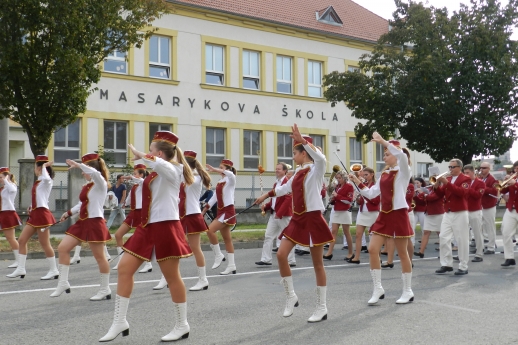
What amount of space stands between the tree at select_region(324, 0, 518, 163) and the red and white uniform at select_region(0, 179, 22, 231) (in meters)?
17.2

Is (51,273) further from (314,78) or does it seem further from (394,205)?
(314,78)

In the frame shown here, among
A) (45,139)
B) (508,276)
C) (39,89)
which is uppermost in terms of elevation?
(39,89)

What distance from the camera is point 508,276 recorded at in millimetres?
11156

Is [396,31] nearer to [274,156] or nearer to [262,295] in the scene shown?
[274,156]

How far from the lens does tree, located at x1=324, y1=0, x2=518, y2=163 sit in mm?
25328

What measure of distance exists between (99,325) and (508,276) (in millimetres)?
6960

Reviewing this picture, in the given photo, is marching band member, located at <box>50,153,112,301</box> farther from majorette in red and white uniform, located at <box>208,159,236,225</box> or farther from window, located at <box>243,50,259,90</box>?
window, located at <box>243,50,259,90</box>

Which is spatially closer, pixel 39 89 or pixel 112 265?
pixel 112 265

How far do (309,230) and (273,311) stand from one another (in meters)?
1.13

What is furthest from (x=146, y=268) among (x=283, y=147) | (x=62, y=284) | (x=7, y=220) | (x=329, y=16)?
(x=329, y=16)

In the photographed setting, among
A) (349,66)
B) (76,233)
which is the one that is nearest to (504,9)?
(349,66)

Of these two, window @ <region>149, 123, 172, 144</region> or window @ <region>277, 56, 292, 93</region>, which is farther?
window @ <region>277, 56, 292, 93</region>

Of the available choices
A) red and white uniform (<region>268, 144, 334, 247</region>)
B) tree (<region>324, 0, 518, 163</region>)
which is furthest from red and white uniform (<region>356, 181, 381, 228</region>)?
tree (<region>324, 0, 518, 163</region>)

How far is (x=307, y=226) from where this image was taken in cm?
748
